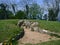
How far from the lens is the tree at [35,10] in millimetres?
45963

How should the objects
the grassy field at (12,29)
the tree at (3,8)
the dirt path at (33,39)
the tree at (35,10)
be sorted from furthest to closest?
the tree at (35,10) < the tree at (3,8) < the dirt path at (33,39) < the grassy field at (12,29)

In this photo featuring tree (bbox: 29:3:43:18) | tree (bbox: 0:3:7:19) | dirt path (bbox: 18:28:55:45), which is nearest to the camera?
dirt path (bbox: 18:28:55:45)

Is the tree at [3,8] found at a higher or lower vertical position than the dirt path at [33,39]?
→ higher

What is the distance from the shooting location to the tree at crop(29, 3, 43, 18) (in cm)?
4596

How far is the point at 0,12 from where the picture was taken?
125 feet

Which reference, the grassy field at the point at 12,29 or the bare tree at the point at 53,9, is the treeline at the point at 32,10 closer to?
the bare tree at the point at 53,9

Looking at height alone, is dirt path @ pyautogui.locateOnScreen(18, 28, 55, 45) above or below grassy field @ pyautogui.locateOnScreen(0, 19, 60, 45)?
below

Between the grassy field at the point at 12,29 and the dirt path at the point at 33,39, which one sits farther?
the dirt path at the point at 33,39

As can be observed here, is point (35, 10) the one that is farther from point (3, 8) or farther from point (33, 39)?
point (33, 39)

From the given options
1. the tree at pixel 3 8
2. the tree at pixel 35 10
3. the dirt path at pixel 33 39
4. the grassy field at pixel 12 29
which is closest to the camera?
the grassy field at pixel 12 29

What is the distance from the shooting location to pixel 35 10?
1871 inches

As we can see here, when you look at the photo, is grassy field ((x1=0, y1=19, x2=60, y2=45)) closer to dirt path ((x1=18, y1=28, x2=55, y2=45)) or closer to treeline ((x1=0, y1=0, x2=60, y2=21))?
dirt path ((x1=18, y1=28, x2=55, y2=45))

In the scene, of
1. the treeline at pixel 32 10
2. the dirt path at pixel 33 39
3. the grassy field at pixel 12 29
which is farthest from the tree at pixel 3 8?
the dirt path at pixel 33 39

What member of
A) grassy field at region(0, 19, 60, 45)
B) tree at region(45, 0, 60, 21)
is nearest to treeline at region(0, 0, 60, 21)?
tree at region(45, 0, 60, 21)
